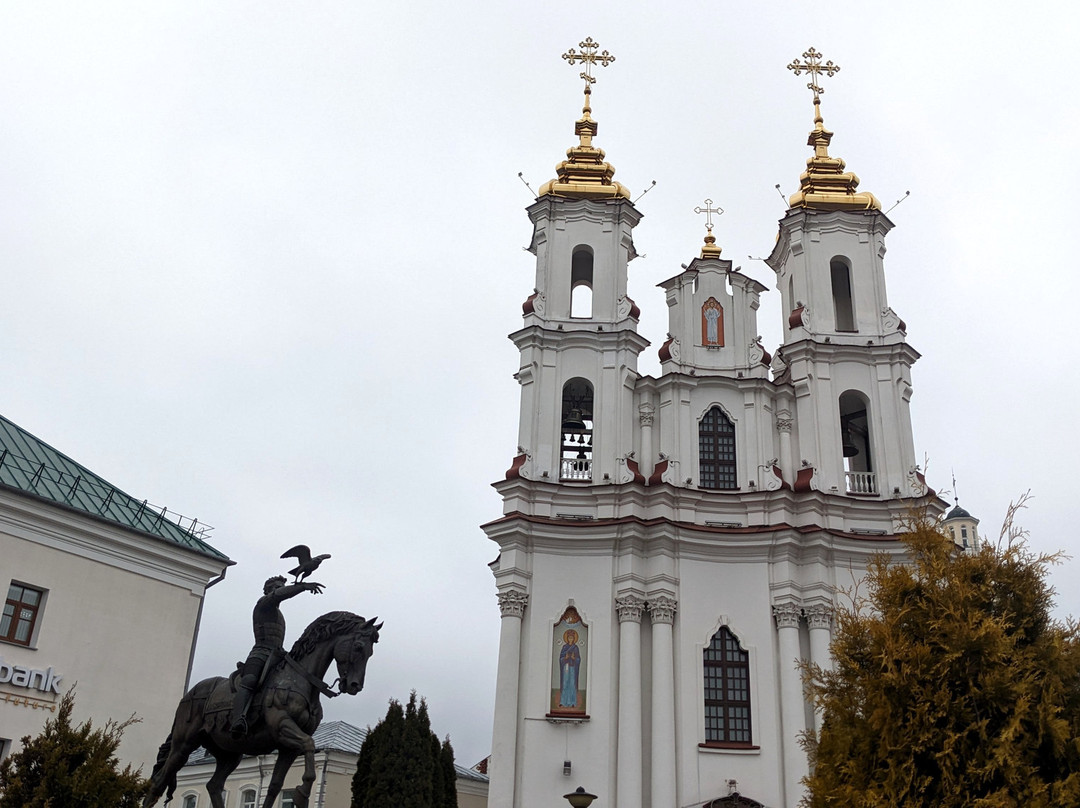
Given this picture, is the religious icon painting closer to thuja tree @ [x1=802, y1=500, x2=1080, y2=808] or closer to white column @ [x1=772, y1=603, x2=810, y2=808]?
white column @ [x1=772, y1=603, x2=810, y2=808]

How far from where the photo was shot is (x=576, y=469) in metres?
27.4

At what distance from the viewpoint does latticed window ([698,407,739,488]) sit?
2744 cm

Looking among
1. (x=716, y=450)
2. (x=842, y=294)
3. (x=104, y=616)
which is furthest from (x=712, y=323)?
(x=104, y=616)

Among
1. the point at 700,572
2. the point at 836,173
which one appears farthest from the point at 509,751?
the point at 836,173

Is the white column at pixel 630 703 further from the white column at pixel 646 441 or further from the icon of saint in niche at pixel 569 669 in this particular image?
the white column at pixel 646 441

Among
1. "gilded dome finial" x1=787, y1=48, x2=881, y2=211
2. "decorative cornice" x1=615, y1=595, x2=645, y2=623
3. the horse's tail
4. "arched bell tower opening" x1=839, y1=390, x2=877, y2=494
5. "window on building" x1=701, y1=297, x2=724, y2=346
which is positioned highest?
"gilded dome finial" x1=787, y1=48, x2=881, y2=211

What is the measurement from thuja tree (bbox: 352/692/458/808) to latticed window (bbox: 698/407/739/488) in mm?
9304

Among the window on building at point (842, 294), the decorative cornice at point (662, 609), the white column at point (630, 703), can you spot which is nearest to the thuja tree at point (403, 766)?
the white column at point (630, 703)

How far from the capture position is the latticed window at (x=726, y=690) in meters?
24.1

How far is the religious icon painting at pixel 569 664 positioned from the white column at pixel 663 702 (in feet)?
5.36

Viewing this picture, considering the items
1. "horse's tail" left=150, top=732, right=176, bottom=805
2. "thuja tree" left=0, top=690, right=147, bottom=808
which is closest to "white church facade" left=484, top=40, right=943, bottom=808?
"thuja tree" left=0, top=690, right=147, bottom=808

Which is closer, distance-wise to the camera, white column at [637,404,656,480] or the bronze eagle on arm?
the bronze eagle on arm

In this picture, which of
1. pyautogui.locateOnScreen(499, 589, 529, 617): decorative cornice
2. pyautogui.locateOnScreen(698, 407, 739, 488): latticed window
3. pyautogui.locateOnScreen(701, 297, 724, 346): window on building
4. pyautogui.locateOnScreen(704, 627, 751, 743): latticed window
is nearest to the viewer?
pyautogui.locateOnScreen(704, 627, 751, 743): latticed window

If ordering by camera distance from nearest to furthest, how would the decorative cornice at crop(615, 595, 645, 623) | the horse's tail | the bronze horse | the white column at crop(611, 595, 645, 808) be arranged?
1. the bronze horse
2. the horse's tail
3. the white column at crop(611, 595, 645, 808)
4. the decorative cornice at crop(615, 595, 645, 623)
